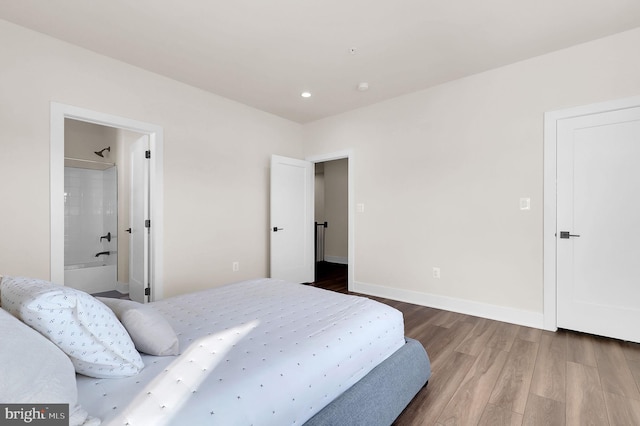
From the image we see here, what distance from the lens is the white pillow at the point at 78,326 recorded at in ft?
2.99

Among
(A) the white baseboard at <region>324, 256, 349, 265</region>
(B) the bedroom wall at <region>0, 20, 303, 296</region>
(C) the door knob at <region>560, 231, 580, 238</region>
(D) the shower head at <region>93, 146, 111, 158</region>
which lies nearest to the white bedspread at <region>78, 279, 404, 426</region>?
(B) the bedroom wall at <region>0, 20, 303, 296</region>

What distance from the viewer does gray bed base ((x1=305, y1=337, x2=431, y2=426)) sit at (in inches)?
48.1

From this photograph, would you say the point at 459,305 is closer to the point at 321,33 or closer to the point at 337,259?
the point at 321,33

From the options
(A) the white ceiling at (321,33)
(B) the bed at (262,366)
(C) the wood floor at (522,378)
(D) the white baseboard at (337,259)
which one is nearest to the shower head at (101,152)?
(A) the white ceiling at (321,33)

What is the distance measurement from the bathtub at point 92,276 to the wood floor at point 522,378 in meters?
4.33

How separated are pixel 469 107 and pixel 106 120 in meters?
3.82

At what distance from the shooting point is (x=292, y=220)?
179 inches

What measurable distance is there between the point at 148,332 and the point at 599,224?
3535 mm

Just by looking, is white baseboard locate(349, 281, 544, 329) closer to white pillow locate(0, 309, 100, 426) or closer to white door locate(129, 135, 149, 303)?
white door locate(129, 135, 149, 303)

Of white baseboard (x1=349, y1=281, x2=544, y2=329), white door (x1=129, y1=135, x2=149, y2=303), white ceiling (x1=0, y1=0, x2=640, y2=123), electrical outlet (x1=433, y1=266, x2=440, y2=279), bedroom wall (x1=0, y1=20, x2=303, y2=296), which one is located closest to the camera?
white ceiling (x1=0, y1=0, x2=640, y2=123)

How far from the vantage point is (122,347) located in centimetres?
106

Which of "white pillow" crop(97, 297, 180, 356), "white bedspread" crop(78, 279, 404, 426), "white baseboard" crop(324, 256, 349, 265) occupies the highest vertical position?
"white pillow" crop(97, 297, 180, 356)

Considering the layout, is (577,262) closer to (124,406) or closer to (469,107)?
(469,107)

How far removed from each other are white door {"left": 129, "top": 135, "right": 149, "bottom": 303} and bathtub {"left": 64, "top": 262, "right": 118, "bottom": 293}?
881 millimetres
